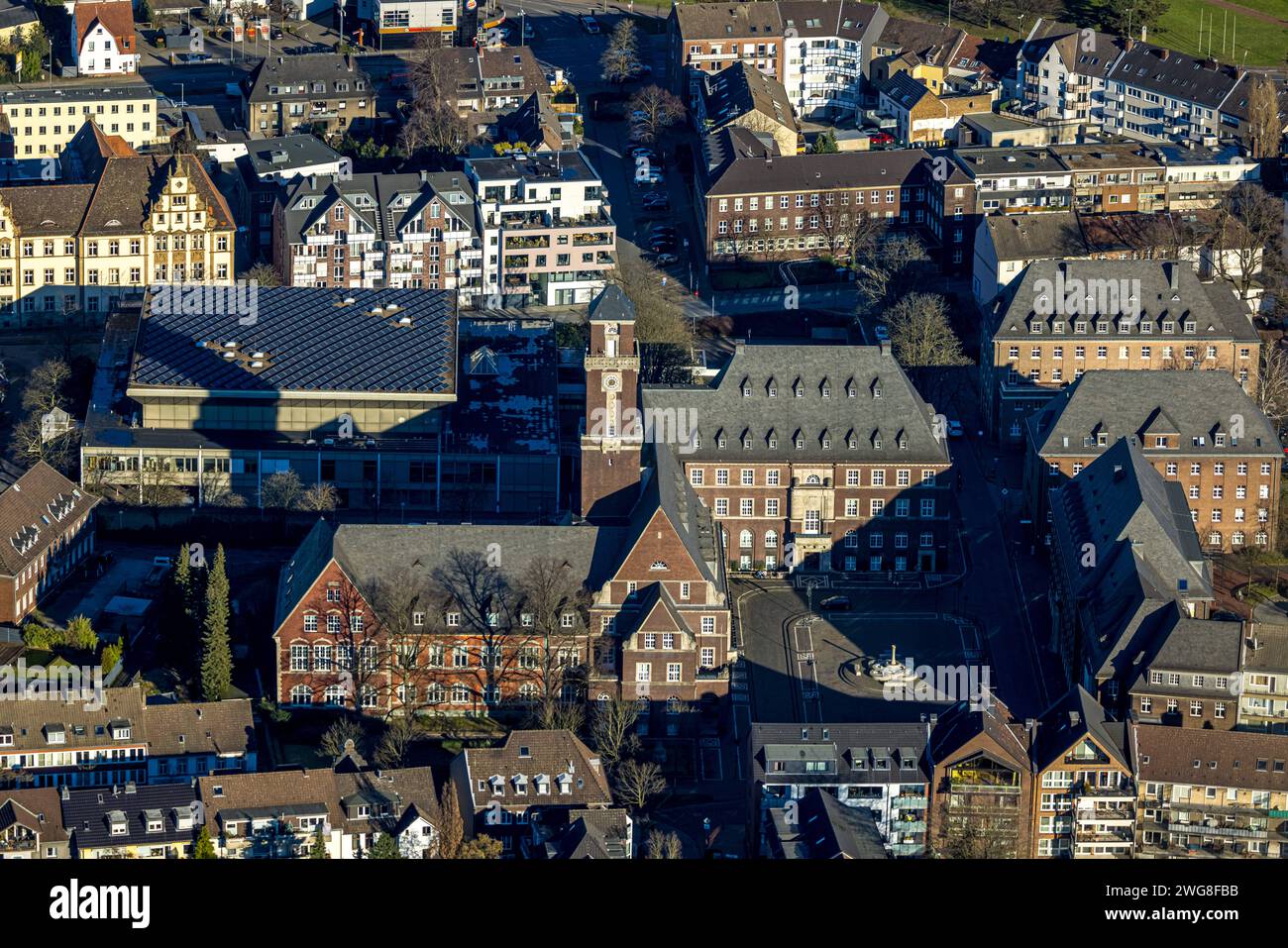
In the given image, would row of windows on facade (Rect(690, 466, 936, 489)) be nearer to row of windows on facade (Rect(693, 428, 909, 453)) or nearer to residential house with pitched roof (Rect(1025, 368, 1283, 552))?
row of windows on facade (Rect(693, 428, 909, 453))

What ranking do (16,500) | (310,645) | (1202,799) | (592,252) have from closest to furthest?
(1202,799), (310,645), (16,500), (592,252)

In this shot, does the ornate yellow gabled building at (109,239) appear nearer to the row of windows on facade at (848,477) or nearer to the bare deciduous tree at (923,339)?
the bare deciduous tree at (923,339)

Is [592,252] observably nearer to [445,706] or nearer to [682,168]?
[682,168]

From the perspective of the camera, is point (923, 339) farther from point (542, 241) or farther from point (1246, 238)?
point (1246, 238)

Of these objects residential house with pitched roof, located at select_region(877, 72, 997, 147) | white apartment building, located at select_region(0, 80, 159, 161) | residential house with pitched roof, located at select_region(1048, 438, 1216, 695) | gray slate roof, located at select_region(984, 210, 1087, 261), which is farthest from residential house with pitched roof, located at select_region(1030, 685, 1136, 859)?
white apartment building, located at select_region(0, 80, 159, 161)

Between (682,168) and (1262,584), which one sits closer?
(1262,584)

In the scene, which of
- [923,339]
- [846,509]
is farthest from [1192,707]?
[923,339]

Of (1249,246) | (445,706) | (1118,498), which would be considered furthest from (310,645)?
(1249,246)
